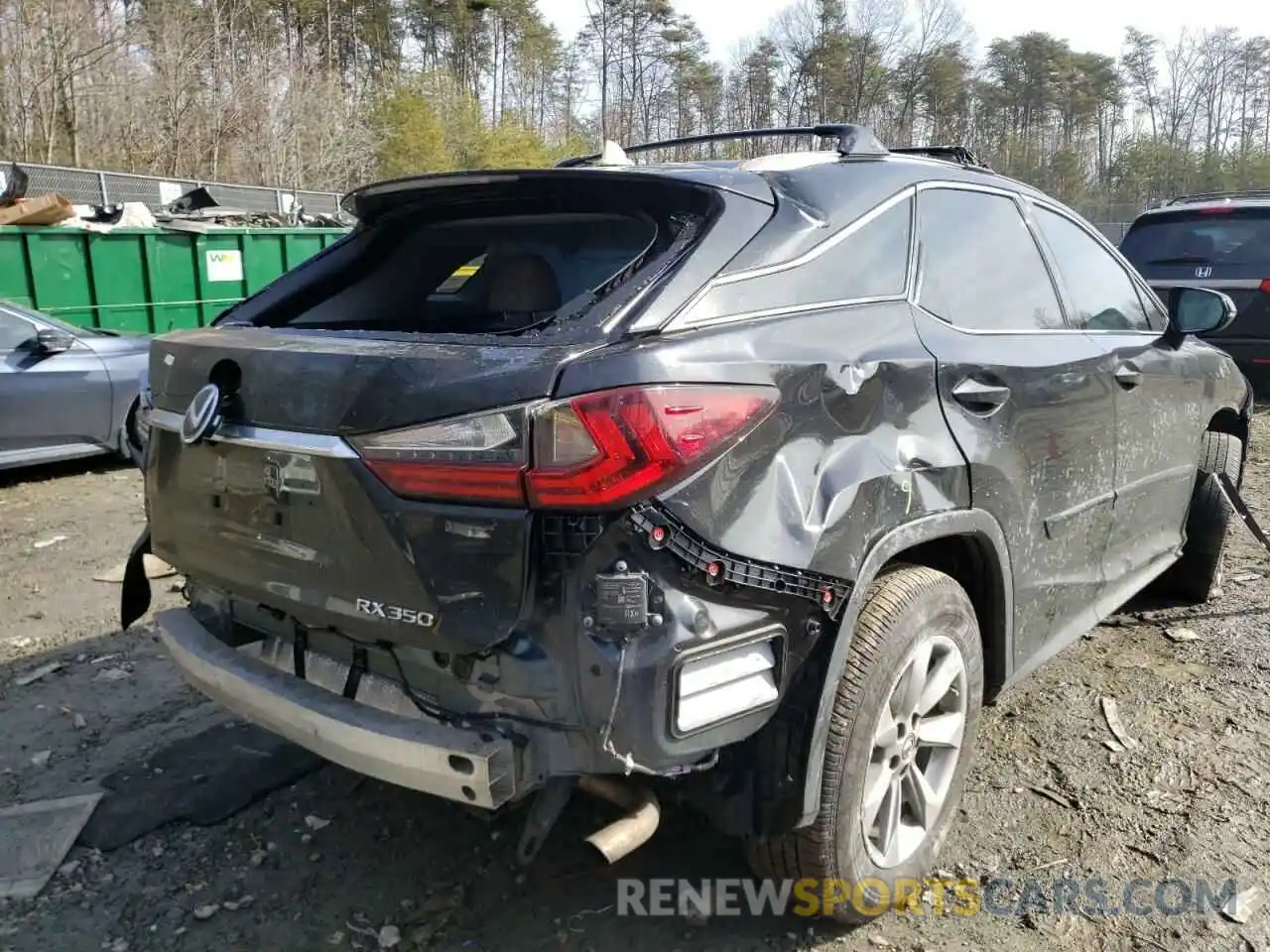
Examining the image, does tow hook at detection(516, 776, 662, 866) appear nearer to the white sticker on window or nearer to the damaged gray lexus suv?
the damaged gray lexus suv

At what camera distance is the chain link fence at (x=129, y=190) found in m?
14.8

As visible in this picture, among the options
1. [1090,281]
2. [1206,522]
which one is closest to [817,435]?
[1090,281]

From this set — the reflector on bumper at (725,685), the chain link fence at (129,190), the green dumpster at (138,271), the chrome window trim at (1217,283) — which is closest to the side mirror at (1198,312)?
the reflector on bumper at (725,685)

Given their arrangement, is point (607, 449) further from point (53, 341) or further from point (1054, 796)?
point (53, 341)

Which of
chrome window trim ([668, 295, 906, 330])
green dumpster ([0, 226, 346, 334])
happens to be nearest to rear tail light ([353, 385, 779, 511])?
chrome window trim ([668, 295, 906, 330])

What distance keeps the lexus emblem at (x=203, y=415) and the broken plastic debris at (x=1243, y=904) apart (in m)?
2.75

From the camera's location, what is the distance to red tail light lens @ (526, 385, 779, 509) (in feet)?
5.81

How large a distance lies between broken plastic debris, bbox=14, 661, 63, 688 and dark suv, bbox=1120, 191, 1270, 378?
8.43m

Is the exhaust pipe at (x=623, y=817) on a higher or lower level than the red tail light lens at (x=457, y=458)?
lower

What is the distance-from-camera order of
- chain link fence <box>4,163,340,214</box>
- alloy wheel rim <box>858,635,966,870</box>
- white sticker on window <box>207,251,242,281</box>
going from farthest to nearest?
chain link fence <box>4,163,340,214</box> < white sticker on window <box>207,251,242,281</box> < alloy wheel rim <box>858,635,966,870</box>

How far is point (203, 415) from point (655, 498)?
3.63ft

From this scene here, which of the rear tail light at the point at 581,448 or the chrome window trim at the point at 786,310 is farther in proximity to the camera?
the chrome window trim at the point at 786,310

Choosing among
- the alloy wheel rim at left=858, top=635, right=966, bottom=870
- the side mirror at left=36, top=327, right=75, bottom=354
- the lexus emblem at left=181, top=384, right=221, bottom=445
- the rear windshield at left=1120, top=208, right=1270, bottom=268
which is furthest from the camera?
the rear windshield at left=1120, top=208, right=1270, bottom=268

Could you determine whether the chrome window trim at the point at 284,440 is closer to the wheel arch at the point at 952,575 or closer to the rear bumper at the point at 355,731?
the rear bumper at the point at 355,731
